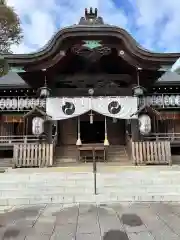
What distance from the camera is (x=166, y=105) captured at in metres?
12.2

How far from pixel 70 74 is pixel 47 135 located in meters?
Result: 3.45

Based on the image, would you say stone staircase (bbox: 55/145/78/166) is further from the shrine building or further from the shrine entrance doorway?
the shrine entrance doorway

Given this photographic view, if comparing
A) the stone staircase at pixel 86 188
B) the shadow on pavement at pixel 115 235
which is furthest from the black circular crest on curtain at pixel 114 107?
the shadow on pavement at pixel 115 235

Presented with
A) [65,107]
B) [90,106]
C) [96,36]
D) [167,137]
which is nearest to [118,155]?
[167,137]

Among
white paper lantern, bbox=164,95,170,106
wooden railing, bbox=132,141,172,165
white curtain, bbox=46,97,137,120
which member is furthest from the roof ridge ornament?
wooden railing, bbox=132,141,172,165

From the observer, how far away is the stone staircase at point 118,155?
11863mm

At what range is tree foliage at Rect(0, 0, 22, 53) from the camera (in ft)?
77.5

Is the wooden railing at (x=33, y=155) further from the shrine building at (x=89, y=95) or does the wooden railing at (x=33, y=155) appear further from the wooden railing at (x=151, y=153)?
the wooden railing at (x=151, y=153)

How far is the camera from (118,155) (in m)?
12.5

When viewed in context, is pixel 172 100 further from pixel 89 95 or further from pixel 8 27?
pixel 8 27

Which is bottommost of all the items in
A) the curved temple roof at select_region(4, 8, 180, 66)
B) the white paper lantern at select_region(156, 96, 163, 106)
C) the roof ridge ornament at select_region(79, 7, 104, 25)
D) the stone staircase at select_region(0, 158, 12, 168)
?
the stone staircase at select_region(0, 158, 12, 168)

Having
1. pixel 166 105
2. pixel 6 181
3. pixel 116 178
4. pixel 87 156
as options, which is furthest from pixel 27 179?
pixel 166 105

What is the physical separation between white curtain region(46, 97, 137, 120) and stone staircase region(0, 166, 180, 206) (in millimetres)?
3910

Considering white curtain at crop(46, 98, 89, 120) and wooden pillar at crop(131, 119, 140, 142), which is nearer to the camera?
white curtain at crop(46, 98, 89, 120)
